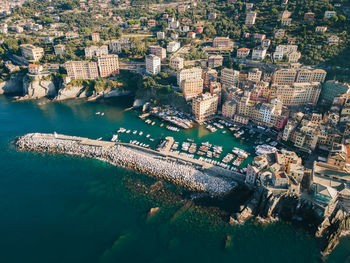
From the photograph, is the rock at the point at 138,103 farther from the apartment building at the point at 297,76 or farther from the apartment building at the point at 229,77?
the apartment building at the point at 297,76

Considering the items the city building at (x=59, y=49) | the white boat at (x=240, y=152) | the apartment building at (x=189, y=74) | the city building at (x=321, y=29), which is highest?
the city building at (x=321, y=29)

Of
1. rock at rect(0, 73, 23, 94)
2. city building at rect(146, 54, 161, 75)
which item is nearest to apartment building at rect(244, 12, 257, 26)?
city building at rect(146, 54, 161, 75)

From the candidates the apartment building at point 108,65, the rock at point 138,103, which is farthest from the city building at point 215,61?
the apartment building at point 108,65

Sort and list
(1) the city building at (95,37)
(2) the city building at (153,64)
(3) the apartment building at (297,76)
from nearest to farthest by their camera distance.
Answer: (3) the apartment building at (297,76) → (2) the city building at (153,64) → (1) the city building at (95,37)

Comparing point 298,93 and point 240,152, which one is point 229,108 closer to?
point 240,152

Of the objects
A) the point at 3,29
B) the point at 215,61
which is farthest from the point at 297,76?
the point at 3,29

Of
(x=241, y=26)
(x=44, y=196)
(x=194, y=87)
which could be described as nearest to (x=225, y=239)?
(x=44, y=196)

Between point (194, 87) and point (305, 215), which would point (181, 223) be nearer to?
point (305, 215)
